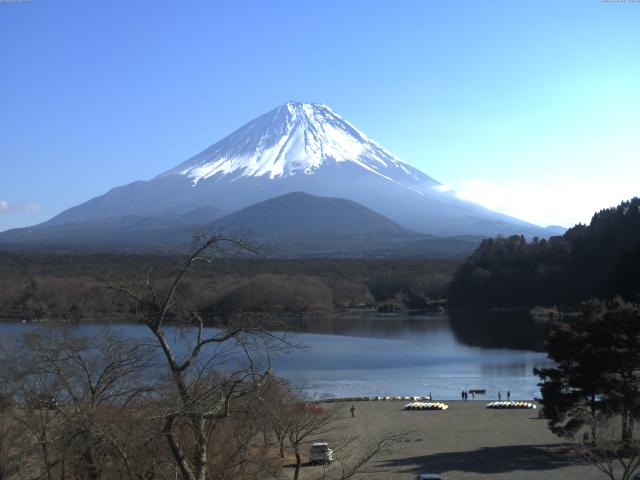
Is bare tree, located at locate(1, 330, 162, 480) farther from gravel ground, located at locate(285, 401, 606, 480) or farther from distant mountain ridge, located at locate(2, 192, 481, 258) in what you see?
distant mountain ridge, located at locate(2, 192, 481, 258)

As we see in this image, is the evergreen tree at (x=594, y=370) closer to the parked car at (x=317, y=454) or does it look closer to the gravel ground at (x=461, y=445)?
the gravel ground at (x=461, y=445)

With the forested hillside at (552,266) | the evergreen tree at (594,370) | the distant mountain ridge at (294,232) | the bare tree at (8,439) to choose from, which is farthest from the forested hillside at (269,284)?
the distant mountain ridge at (294,232)

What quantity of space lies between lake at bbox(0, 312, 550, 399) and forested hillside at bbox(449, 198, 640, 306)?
4540 millimetres

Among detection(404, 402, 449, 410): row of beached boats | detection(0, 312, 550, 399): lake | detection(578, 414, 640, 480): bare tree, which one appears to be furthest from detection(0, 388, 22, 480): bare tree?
detection(404, 402, 449, 410): row of beached boats

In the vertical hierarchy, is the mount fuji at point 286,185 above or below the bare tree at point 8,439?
above

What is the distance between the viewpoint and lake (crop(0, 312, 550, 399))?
59.9 ft

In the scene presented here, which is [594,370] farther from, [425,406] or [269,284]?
[269,284]

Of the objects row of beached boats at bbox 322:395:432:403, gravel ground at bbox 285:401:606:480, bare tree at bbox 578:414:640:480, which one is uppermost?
bare tree at bbox 578:414:640:480

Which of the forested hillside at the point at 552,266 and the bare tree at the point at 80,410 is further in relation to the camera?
the forested hillside at the point at 552,266

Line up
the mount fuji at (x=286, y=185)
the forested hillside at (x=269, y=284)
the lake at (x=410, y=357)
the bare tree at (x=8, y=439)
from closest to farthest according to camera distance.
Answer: the bare tree at (x=8, y=439)
the lake at (x=410, y=357)
the forested hillside at (x=269, y=284)
the mount fuji at (x=286, y=185)

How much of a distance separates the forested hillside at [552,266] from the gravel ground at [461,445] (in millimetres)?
21205

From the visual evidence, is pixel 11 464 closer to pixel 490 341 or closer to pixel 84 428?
pixel 84 428

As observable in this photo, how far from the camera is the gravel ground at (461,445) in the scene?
941 centimetres

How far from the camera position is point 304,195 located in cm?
10869
